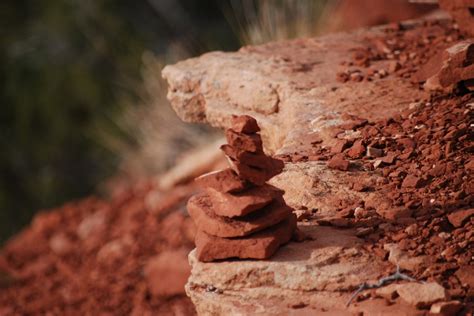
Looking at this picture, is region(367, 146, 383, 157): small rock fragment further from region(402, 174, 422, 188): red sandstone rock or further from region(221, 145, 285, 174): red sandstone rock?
region(221, 145, 285, 174): red sandstone rock

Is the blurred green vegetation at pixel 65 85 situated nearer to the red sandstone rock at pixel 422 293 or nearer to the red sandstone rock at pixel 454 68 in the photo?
the red sandstone rock at pixel 454 68

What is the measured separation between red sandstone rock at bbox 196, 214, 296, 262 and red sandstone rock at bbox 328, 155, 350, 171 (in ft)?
1.53

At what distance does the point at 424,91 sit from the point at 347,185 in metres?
0.89

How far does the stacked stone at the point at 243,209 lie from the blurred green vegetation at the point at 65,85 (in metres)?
6.27

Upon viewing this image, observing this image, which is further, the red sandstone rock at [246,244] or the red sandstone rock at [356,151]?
the red sandstone rock at [356,151]

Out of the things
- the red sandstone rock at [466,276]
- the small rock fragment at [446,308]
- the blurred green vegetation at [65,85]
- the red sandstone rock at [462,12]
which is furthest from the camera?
the blurred green vegetation at [65,85]

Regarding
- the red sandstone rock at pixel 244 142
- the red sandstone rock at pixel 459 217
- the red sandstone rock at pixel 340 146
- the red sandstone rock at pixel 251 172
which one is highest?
the red sandstone rock at pixel 244 142

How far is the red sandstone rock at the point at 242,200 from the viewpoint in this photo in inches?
111

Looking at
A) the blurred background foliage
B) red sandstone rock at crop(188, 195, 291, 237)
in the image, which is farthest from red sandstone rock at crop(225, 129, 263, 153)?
the blurred background foliage

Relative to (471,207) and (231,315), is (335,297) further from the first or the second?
(471,207)

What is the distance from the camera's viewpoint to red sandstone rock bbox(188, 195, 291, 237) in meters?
2.83

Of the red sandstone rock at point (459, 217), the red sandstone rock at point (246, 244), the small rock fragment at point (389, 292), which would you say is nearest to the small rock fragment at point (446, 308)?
the small rock fragment at point (389, 292)

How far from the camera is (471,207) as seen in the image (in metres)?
2.97

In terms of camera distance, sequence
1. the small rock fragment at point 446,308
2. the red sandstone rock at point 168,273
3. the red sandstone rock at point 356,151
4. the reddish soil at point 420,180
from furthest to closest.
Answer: the red sandstone rock at point 168,273 < the red sandstone rock at point 356,151 < the reddish soil at point 420,180 < the small rock fragment at point 446,308
